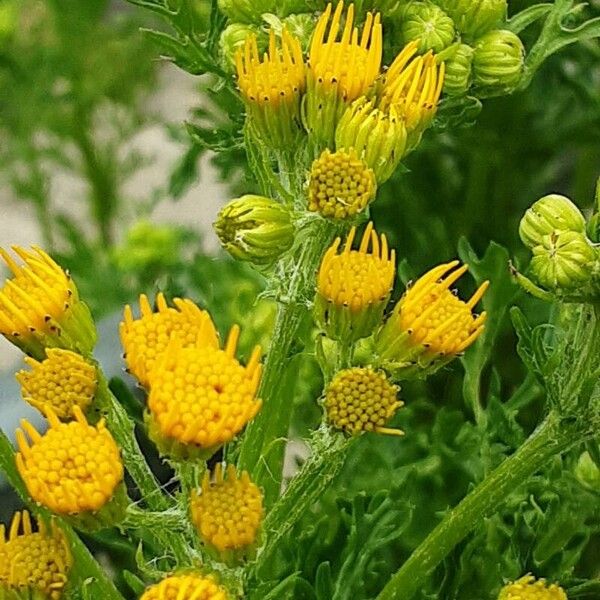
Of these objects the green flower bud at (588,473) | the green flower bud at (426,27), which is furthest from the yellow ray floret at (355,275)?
the green flower bud at (588,473)

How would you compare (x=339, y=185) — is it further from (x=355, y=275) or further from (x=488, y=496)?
(x=488, y=496)

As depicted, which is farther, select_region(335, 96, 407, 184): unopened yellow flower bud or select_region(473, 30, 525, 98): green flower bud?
select_region(473, 30, 525, 98): green flower bud

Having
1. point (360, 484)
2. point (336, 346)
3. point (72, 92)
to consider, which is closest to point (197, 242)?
point (72, 92)

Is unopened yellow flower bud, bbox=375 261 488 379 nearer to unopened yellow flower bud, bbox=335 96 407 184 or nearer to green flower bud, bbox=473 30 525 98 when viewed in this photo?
unopened yellow flower bud, bbox=335 96 407 184

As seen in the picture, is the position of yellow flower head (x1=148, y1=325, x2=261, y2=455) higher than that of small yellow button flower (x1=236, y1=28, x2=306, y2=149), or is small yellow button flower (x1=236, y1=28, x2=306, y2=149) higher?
small yellow button flower (x1=236, y1=28, x2=306, y2=149)

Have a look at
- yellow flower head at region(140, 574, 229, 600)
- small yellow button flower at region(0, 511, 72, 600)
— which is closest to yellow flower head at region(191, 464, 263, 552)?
yellow flower head at region(140, 574, 229, 600)

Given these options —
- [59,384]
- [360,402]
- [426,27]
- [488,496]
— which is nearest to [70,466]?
[59,384]
